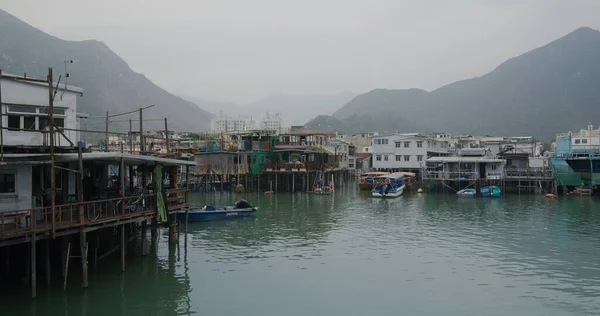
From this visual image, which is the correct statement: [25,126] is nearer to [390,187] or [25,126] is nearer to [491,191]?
[390,187]

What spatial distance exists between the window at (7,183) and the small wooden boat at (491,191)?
54.8 m

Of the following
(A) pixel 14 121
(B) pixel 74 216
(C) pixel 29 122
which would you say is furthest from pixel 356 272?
(A) pixel 14 121

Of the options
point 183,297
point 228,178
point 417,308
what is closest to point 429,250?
point 417,308

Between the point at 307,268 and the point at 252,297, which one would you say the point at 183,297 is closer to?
the point at 252,297

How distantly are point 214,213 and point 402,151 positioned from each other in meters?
47.3

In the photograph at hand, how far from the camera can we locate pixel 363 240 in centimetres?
3095

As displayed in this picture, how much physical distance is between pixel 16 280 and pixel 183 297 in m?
7.17

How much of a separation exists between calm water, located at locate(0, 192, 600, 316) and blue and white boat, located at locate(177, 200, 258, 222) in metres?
0.98

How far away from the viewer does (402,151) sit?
7794 centimetres

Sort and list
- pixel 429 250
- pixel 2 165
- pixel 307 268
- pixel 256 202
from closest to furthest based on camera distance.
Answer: pixel 2 165 < pixel 307 268 < pixel 429 250 < pixel 256 202

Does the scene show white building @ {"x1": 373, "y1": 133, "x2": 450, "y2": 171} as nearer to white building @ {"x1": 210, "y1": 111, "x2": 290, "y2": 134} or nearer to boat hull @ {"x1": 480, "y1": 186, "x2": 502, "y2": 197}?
boat hull @ {"x1": 480, "y1": 186, "x2": 502, "y2": 197}

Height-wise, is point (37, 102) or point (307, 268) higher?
point (37, 102)

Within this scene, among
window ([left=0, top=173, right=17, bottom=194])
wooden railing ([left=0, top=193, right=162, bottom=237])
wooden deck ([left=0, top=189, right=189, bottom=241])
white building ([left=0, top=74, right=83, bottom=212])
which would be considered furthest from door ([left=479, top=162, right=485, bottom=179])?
window ([left=0, top=173, right=17, bottom=194])

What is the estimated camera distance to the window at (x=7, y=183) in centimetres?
1783
